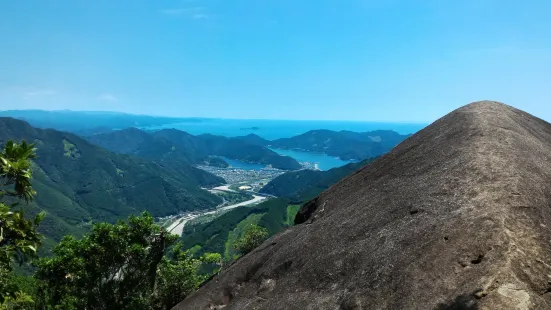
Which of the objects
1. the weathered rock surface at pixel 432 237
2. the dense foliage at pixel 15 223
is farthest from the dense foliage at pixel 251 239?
the dense foliage at pixel 15 223

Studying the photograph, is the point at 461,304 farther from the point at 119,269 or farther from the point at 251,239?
the point at 251,239

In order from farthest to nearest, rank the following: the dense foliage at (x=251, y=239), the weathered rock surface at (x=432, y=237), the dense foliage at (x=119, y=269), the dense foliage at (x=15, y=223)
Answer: the dense foliage at (x=251, y=239) < the dense foliage at (x=119, y=269) < the dense foliage at (x=15, y=223) < the weathered rock surface at (x=432, y=237)

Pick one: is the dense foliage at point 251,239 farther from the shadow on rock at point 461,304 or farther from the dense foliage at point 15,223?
the shadow on rock at point 461,304

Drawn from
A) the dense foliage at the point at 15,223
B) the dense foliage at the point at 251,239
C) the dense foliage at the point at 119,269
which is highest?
the dense foliage at the point at 15,223

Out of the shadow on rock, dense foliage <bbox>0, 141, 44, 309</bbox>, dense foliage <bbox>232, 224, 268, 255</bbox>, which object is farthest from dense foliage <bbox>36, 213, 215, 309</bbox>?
dense foliage <bbox>232, 224, 268, 255</bbox>

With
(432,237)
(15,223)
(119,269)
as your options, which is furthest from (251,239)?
(432,237)

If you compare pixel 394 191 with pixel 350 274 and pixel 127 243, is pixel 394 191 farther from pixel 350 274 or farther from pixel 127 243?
pixel 127 243
